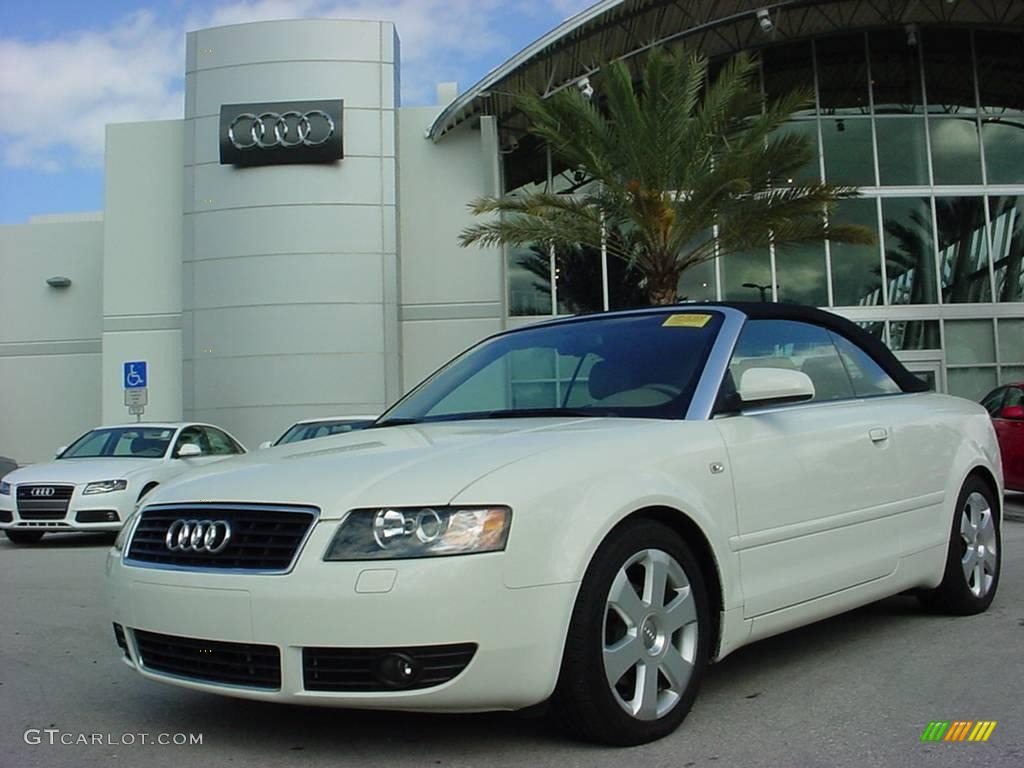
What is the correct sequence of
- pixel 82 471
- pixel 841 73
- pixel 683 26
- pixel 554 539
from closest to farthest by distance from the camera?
pixel 554 539, pixel 82 471, pixel 683 26, pixel 841 73

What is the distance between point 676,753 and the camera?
3.18 meters

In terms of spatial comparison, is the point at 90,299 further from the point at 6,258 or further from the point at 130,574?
the point at 130,574

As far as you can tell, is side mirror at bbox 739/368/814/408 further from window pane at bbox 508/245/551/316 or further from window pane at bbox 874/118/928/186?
window pane at bbox 874/118/928/186

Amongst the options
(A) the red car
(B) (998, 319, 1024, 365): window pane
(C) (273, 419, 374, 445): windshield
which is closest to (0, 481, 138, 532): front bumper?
(C) (273, 419, 374, 445): windshield

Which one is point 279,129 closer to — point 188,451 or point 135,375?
point 135,375

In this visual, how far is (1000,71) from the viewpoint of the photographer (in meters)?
23.8

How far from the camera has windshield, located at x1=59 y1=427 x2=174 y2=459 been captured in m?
12.3

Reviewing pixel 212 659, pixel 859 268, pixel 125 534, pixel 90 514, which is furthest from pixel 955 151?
pixel 212 659

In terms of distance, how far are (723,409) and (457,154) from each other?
2155 cm

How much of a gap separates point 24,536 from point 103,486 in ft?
4.44

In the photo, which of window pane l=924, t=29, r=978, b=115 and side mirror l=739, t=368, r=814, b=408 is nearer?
side mirror l=739, t=368, r=814, b=408

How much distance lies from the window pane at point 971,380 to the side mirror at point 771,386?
808 inches

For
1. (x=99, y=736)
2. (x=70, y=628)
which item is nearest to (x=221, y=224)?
(x=70, y=628)

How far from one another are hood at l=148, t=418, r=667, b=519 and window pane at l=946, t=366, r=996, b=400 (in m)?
21.1
